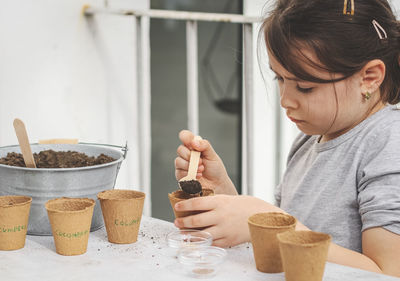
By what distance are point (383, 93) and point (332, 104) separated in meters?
0.17

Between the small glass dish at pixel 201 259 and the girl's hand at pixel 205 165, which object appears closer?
the small glass dish at pixel 201 259

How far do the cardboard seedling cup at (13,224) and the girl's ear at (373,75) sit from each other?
0.77m

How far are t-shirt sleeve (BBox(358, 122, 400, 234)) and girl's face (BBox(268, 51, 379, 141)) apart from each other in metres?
0.08

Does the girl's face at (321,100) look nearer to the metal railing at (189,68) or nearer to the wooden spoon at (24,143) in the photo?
the wooden spoon at (24,143)

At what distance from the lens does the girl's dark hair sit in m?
1.07

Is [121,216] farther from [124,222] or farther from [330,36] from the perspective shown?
[330,36]

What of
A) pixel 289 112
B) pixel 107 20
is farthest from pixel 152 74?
pixel 289 112

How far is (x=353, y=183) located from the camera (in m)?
1.14

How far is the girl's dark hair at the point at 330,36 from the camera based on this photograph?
1.07 metres

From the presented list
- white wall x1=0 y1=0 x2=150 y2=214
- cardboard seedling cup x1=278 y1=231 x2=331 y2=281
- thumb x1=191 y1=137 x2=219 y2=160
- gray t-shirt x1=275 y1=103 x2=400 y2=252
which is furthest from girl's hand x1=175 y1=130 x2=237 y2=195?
white wall x1=0 y1=0 x2=150 y2=214

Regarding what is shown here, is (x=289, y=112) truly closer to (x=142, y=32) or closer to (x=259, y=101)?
(x=142, y=32)

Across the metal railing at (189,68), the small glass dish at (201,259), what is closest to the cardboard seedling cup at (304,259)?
the small glass dish at (201,259)

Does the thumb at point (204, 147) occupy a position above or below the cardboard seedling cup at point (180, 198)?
above

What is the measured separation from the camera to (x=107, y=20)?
2.12m
